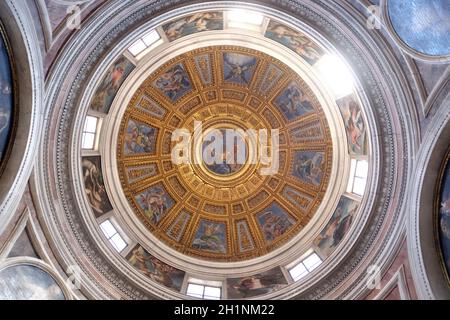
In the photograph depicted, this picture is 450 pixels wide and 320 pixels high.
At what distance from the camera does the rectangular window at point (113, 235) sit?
17.0 m

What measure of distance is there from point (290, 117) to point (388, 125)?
6519mm

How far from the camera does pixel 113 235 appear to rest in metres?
17.5

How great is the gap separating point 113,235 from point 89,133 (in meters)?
3.40

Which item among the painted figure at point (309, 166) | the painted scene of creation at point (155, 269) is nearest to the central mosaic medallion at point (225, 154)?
the painted figure at point (309, 166)

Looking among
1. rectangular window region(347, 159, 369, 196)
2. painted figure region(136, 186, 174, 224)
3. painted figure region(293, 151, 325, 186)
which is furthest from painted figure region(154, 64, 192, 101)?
rectangular window region(347, 159, 369, 196)

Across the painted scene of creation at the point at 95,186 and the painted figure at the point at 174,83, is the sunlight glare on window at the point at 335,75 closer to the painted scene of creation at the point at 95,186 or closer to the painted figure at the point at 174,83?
the painted figure at the point at 174,83

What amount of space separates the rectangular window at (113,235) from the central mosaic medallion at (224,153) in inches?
59.3

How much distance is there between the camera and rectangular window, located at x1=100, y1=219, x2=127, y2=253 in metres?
17.0

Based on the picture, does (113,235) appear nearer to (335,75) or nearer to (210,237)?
(210,237)

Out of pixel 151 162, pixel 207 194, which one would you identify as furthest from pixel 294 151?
pixel 151 162

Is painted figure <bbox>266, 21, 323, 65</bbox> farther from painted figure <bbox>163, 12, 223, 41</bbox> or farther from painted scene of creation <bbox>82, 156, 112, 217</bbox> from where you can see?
painted scene of creation <bbox>82, 156, 112, 217</bbox>

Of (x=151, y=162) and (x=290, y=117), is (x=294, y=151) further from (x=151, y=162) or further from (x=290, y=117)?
(x=151, y=162)

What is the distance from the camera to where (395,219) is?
13938mm
